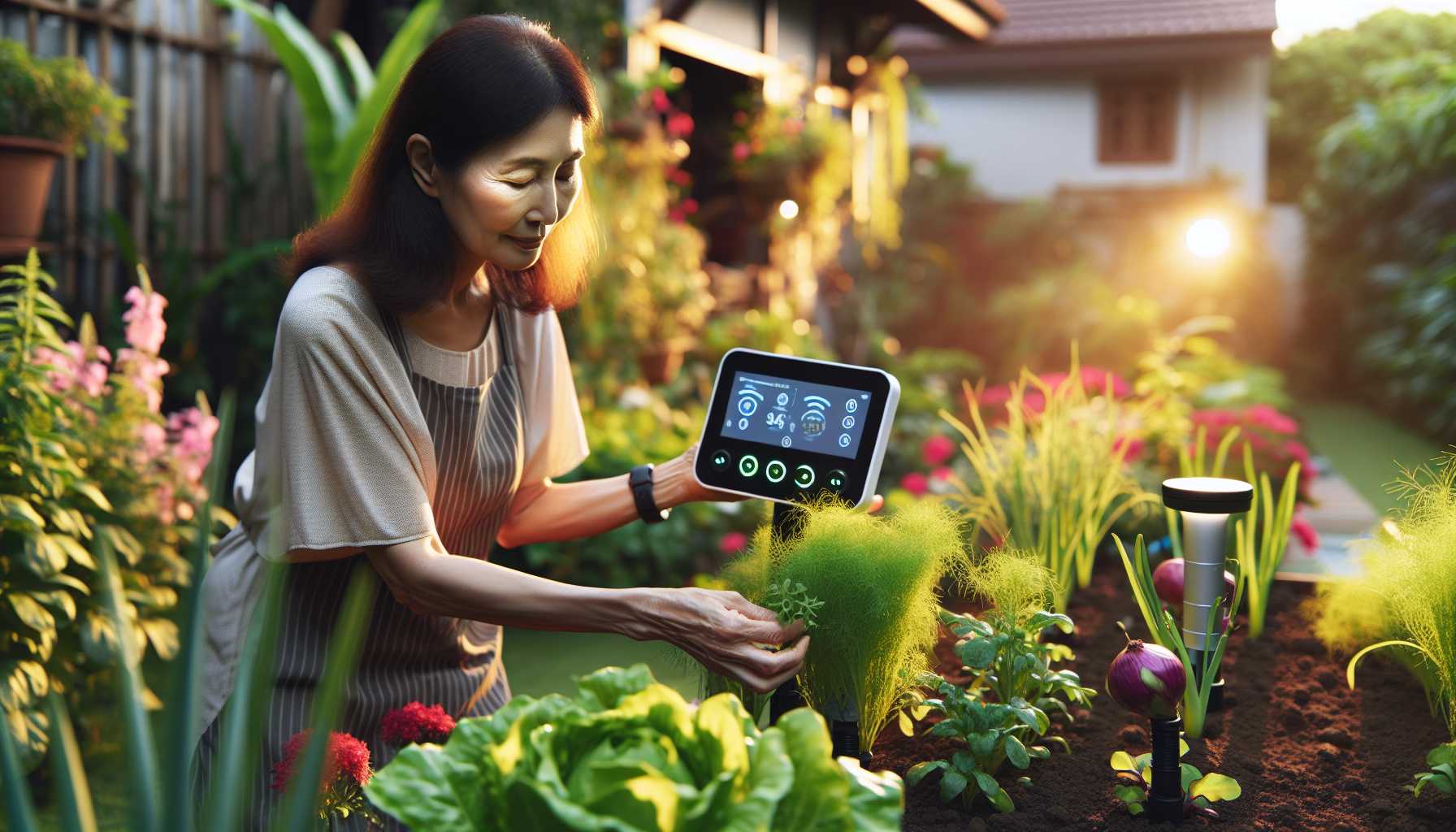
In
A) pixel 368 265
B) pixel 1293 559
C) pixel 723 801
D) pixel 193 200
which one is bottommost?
pixel 1293 559

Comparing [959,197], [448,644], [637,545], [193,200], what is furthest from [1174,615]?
[959,197]

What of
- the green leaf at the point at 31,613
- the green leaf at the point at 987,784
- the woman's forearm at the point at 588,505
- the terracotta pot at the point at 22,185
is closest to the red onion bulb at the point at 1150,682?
the green leaf at the point at 987,784

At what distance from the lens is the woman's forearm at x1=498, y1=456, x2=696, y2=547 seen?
6.41 feet

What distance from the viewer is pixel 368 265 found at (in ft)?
5.72

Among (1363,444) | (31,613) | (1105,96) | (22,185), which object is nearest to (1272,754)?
(31,613)

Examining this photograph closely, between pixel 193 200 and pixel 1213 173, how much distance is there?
1134 cm

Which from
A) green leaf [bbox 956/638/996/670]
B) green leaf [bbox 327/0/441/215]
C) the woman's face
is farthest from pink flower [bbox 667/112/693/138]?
green leaf [bbox 956/638/996/670]

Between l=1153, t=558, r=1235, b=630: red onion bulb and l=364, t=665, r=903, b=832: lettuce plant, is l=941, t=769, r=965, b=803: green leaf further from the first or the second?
l=1153, t=558, r=1235, b=630: red onion bulb

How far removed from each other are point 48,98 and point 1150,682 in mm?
3742

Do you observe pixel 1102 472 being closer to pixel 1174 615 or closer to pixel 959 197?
pixel 1174 615

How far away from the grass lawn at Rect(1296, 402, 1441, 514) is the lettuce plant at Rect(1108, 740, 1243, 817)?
19.1 feet

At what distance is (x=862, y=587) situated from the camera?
149 cm

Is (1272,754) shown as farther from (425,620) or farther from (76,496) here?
(76,496)

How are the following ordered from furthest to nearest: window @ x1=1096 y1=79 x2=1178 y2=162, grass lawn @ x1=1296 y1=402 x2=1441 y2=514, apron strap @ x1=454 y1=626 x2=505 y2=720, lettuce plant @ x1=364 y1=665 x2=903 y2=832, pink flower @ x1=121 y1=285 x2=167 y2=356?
window @ x1=1096 y1=79 x2=1178 y2=162
grass lawn @ x1=1296 y1=402 x2=1441 y2=514
pink flower @ x1=121 y1=285 x2=167 y2=356
apron strap @ x1=454 y1=626 x2=505 y2=720
lettuce plant @ x1=364 y1=665 x2=903 y2=832
